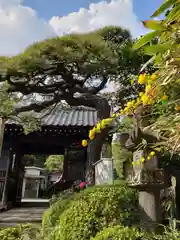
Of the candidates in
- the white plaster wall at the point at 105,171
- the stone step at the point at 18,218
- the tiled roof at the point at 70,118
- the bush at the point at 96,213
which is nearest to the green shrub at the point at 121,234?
the bush at the point at 96,213

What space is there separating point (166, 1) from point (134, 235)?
78.5 inches

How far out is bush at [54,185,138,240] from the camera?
254cm

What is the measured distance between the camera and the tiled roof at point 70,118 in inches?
279

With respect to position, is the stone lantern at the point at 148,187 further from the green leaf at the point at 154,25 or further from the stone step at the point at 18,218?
the stone step at the point at 18,218

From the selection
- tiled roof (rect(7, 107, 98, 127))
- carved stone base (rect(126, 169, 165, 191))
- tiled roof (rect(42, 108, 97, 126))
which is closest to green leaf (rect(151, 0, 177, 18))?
carved stone base (rect(126, 169, 165, 191))

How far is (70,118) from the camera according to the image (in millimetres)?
8031

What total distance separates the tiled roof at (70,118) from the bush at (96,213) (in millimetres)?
3873

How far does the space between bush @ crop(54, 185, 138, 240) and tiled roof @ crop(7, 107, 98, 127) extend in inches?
152

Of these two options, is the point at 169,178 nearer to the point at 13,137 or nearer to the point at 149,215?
the point at 149,215

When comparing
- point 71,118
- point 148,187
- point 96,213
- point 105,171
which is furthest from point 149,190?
point 71,118

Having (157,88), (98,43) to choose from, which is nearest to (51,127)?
(98,43)

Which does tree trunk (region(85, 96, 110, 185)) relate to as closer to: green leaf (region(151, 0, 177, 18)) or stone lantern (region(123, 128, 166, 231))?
stone lantern (region(123, 128, 166, 231))

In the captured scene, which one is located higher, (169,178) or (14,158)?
(14,158)

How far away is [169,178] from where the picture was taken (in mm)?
3783
